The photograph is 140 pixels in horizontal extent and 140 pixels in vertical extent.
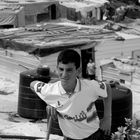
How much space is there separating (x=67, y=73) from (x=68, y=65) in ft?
0.24

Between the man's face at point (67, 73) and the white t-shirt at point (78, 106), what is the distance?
0.08 metres

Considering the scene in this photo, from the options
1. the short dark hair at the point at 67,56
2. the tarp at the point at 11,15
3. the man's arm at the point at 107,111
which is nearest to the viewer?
the short dark hair at the point at 67,56

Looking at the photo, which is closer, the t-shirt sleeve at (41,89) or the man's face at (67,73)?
the man's face at (67,73)

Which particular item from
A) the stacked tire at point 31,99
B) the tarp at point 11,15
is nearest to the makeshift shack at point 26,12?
the tarp at point 11,15

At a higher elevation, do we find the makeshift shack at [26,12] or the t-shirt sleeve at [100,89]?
the t-shirt sleeve at [100,89]

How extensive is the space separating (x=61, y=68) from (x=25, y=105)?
649 centimetres

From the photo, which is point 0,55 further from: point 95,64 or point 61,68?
point 61,68

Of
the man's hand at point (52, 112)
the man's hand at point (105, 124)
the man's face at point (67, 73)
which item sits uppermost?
the man's face at point (67, 73)

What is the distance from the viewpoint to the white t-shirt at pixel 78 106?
4137mm

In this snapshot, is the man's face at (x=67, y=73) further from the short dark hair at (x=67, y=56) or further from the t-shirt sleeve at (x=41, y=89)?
the t-shirt sleeve at (x=41, y=89)

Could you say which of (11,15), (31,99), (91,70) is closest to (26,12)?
(11,15)

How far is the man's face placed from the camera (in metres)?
4.02

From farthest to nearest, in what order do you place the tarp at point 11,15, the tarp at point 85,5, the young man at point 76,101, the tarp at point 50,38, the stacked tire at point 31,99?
the tarp at point 85,5 < the tarp at point 11,15 < the tarp at point 50,38 < the stacked tire at point 31,99 < the young man at point 76,101

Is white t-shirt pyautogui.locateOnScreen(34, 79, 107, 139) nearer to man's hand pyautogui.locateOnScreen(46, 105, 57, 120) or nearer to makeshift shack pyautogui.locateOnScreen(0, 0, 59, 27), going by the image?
man's hand pyautogui.locateOnScreen(46, 105, 57, 120)
